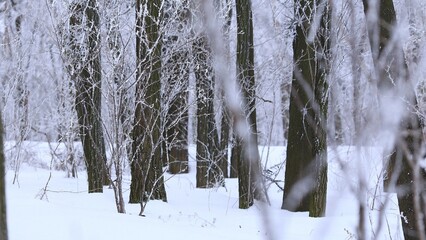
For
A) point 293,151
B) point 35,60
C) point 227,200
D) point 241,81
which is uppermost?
point 35,60

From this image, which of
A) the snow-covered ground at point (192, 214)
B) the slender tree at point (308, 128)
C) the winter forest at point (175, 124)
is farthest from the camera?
the slender tree at point (308, 128)

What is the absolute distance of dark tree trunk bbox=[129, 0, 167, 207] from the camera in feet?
31.6

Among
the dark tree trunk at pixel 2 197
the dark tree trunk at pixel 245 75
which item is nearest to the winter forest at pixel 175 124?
the dark tree trunk at pixel 245 75

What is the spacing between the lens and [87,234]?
5.25 meters

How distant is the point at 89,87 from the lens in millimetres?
10695

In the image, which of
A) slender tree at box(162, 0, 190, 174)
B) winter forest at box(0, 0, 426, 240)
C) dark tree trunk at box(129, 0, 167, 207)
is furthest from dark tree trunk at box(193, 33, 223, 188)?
dark tree trunk at box(129, 0, 167, 207)

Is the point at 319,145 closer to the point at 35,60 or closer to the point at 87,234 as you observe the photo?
the point at 87,234

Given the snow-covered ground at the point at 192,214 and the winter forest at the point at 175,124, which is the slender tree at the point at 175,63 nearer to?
the winter forest at the point at 175,124

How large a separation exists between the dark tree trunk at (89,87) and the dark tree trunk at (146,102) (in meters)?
0.72

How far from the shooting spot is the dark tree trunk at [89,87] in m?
10.6

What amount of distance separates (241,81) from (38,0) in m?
8.33

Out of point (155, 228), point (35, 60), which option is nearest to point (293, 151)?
point (155, 228)

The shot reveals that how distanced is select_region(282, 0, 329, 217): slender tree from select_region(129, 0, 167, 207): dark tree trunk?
1997mm

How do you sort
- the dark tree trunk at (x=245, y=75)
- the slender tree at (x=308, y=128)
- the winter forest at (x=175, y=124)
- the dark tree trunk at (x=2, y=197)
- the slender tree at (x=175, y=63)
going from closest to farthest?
the dark tree trunk at (x=2, y=197) < the winter forest at (x=175, y=124) < the slender tree at (x=308, y=128) < the slender tree at (x=175, y=63) < the dark tree trunk at (x=245, y=75)
